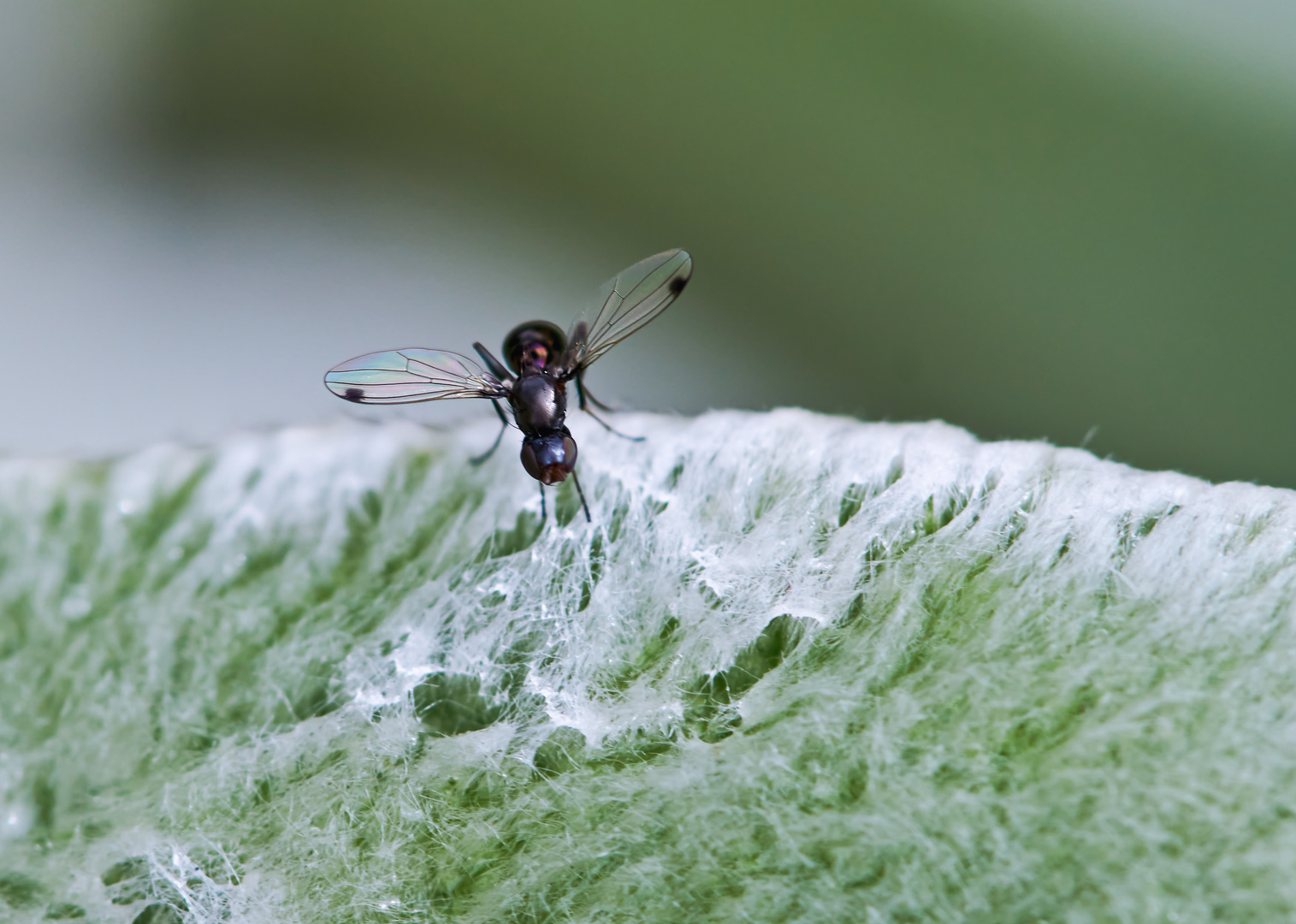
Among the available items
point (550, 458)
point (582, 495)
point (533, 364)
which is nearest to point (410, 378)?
point (533, 364)

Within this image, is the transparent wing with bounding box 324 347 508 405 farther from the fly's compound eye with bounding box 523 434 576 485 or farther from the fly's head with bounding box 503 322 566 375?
the fly's compound eye with bounding box 523 434 576 485

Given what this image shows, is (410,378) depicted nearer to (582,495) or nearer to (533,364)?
(533,364)

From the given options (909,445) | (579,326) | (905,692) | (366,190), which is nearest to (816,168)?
(579,326)

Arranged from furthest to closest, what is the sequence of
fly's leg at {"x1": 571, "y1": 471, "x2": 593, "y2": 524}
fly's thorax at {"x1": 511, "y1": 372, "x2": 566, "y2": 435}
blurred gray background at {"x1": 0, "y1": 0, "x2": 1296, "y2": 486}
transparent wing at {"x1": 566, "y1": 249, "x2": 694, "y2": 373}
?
blurred gray background at {"x1": 0, "y1": 0, "x2": 1296, "y2": 486} → transparent wing at {"x1": 566, "y1": 249, "x2": 694, "y2": 373} → fly's thorax at {"x1": 511, "y1": 372, "x2": 566, "y2": 435} → fly's leg at {"x1": 571, "y1": 471, "x2": 593, "y2": 524}

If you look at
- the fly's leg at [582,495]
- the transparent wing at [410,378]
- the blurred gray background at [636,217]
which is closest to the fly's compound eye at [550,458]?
the fly's leg at [582,495]

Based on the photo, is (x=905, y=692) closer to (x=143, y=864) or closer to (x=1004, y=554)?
(x=1004, y=554)

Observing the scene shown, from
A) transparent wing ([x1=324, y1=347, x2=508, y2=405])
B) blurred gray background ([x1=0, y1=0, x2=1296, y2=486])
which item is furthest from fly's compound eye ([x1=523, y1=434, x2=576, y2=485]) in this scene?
blurred gray background ([x1=0, y1=0, x2=1296, y2=486])
